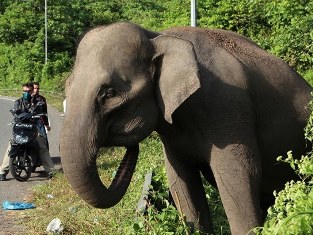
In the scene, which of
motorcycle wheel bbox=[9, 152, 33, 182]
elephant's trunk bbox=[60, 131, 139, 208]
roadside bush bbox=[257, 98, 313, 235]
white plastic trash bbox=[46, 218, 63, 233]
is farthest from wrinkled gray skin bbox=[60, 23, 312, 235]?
motorcycle wheel bbox=[9, 152, 33, 182]

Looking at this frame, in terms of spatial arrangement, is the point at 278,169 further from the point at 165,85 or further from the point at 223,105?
the point at 165,85

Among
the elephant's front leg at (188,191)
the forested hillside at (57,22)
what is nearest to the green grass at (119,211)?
the elephant's front leg at (188,191)

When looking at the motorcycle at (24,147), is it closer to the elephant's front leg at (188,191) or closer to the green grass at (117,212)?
the green grass at (117,212)

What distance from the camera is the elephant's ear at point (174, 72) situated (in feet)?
13.4

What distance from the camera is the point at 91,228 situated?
21.6 ft

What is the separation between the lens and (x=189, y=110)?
4.32 metres

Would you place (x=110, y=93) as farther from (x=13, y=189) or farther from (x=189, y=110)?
(x=13, y=189)

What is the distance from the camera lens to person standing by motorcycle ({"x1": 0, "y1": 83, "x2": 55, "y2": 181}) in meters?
10.4

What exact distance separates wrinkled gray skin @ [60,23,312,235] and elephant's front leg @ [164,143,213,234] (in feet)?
0.05

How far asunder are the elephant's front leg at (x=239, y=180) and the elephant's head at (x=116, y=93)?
0.54m

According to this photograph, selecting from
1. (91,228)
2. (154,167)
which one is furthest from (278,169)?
(154,167)

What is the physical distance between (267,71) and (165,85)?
97 centimetres

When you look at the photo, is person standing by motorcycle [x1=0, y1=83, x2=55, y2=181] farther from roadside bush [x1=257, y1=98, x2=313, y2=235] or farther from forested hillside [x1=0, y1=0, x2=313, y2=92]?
roadside bush [x1=257, y1=98, x2=313, y2=235]

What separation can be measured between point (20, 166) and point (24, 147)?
0.36 m
